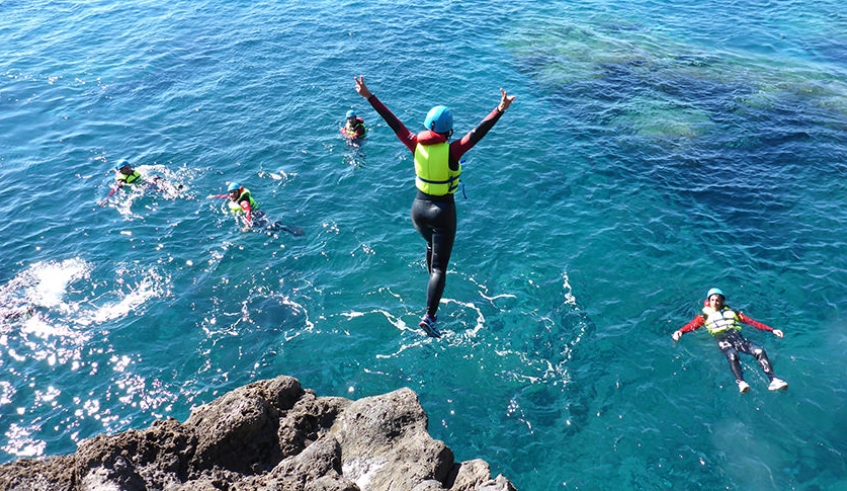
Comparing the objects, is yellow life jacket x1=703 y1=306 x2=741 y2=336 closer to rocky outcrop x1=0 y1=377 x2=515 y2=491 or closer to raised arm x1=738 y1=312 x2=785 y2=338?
raised arm x1=738 y1=312 x2=785 y2=338

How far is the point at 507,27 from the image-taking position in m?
33.8

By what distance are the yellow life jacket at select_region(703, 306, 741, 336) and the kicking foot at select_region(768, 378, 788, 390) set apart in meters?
1.58

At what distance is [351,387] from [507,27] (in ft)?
89.9

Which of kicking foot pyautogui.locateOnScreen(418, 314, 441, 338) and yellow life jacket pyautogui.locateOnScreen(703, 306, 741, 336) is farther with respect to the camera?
yellow life jacket pyautogui.locateOnScreen(703, 306, 741, 336)

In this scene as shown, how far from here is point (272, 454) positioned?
848 centimetres

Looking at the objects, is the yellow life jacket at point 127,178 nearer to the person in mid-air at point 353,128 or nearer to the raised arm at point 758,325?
the person in mid-air at point 353,128

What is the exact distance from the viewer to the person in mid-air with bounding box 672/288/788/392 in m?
13.0

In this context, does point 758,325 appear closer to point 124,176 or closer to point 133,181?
point 133,181

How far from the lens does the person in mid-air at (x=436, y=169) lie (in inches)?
345

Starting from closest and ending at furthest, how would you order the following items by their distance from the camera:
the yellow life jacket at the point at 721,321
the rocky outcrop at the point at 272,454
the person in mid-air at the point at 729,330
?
the rocky outcrop at the point at 272,454, the person in mid-air at the point at 729,330, the yellow life jacket at the point at 721,321

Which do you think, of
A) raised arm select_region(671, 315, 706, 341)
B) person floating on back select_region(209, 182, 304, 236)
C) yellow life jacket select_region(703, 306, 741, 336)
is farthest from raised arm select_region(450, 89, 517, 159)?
person floating on back select_region(209, 182, 304, 236)

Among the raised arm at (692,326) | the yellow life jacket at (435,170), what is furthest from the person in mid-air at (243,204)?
the raised arm at (692,326)

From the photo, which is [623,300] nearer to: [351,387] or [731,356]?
[731,356]

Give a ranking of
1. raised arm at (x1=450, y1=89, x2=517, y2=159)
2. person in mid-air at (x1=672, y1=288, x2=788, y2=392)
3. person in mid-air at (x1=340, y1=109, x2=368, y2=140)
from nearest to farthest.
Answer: raised arm at (x1=450, y1=89, x2=517, y2=159) → person in mid-air at (x1=672, y1=288, x2=788, y2=392) → person in mid-air at (x1=340, y1=109, x2=368, y2=140)
